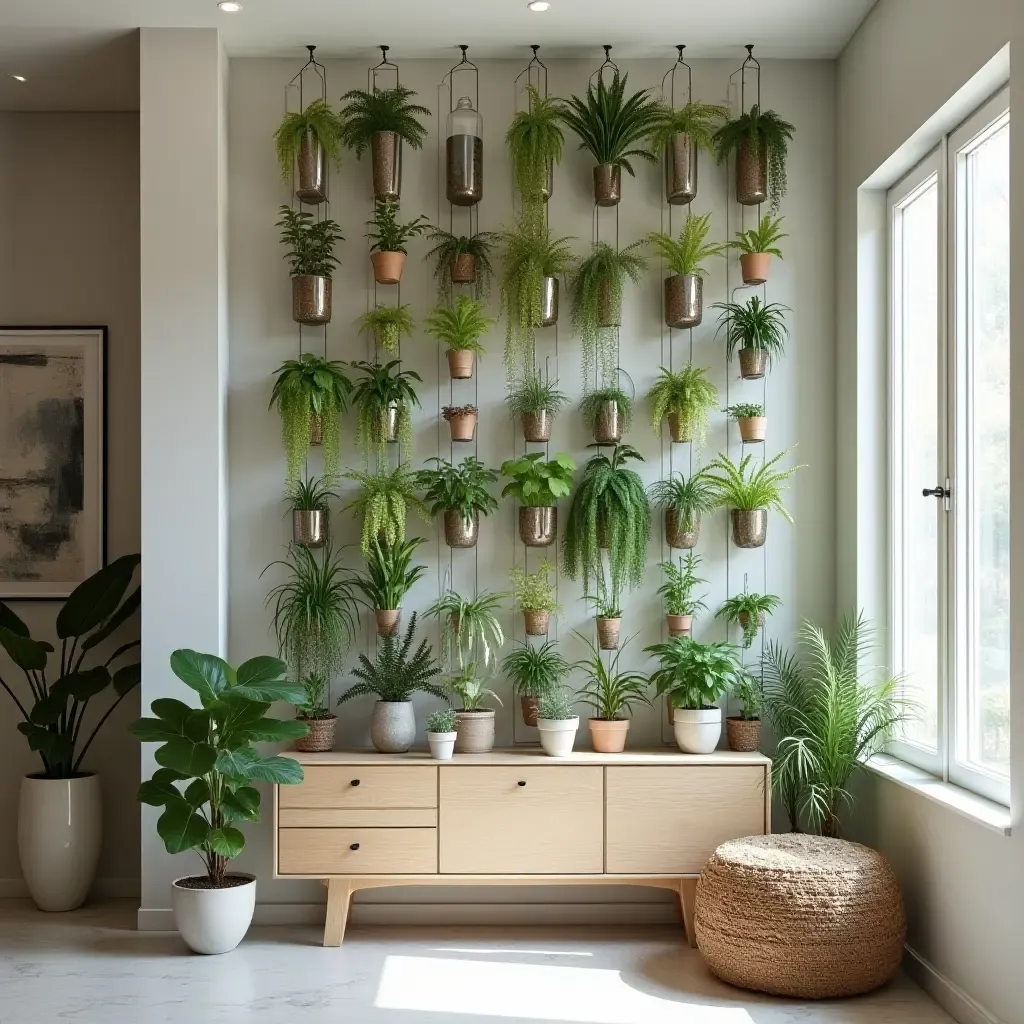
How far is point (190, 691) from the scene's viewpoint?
14.3 feet

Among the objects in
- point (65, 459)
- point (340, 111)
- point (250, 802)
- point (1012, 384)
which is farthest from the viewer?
point (65, 459)

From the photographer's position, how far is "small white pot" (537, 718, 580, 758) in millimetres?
4207

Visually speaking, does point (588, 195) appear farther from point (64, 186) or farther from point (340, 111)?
point (64, 186)

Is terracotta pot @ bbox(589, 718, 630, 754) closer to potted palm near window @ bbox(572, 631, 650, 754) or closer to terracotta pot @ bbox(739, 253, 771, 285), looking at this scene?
potted palm near window @ bbox(572, 631, 650, 754)

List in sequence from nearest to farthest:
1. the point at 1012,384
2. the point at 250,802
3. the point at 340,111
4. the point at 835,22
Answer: the point at 1012,384
the point at 250,802
the point at 835,22
the point at 340,111

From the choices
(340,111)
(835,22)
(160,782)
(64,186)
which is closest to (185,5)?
(340,111)

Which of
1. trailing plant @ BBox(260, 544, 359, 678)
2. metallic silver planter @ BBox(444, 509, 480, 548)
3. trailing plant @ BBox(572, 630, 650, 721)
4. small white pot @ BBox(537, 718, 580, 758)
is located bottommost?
small white pot @ BBox(537, 718, 580, 758)

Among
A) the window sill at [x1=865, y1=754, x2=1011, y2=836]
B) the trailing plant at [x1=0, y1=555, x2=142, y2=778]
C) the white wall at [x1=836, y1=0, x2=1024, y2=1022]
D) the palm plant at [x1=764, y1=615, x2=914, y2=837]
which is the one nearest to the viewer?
the white wall at [x1=836, y1=0, x2=1024, y2=1022]

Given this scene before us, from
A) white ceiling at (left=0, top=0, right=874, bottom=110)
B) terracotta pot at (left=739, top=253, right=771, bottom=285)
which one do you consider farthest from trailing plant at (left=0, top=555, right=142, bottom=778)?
terracotta pot at (left=739, top=253, right=771, bottom=285)

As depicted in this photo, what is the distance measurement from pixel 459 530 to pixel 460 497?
122 millimetres

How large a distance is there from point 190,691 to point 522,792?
1262 mm

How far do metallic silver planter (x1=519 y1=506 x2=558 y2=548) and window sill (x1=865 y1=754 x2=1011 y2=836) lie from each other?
1389 mm

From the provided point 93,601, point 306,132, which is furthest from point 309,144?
point 93,601

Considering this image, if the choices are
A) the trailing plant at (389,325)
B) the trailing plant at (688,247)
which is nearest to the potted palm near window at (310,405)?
the trailing plant at (389,325)
